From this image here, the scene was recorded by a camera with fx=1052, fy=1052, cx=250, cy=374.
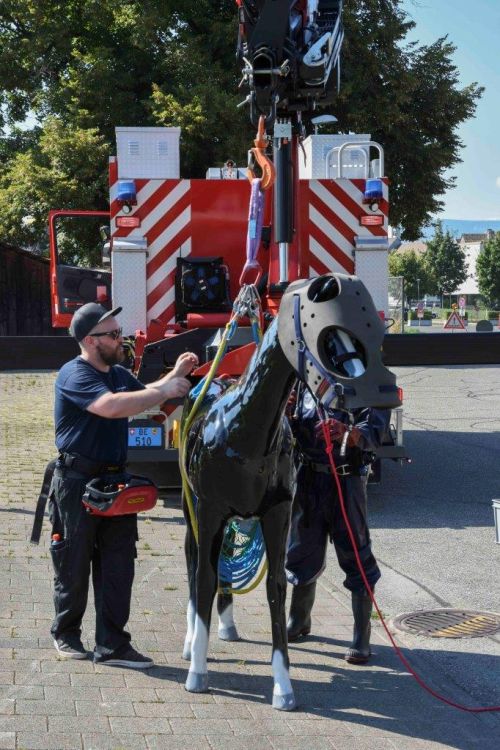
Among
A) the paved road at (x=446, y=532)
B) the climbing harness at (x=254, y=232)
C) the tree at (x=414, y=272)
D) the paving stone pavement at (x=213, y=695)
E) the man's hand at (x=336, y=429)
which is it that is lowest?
the paved road at (x=446, y=532)

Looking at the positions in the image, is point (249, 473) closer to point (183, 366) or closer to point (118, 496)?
point (183, 366)

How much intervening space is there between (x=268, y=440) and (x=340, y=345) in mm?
786

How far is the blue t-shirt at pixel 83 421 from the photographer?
5.45 meters

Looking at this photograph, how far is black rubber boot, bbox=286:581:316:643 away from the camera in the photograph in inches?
234

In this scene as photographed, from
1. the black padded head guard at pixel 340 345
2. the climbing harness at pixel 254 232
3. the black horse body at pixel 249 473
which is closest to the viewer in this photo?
the black padded head guard at pixel 340 345

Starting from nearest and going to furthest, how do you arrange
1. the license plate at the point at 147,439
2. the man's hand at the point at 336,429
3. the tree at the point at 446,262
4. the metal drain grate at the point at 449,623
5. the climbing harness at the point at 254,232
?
1. the man's hand at the point at 336,429
2. the climbing harness at the point at 254,232
3. the metal drain grate at the point at 449,623
4. the license plate at the point at 147,439
5. the tree at the point at 446,262

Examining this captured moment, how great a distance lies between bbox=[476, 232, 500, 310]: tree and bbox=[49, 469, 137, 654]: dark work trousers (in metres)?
93.3

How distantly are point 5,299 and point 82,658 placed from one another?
79.8 ft

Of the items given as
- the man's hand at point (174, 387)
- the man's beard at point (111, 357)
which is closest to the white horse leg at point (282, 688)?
the man's hand at point (174, 387)

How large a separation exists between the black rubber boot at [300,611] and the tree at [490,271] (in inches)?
3649

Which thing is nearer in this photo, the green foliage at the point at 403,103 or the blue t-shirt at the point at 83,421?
the blue t-shirt at the point at 83,421

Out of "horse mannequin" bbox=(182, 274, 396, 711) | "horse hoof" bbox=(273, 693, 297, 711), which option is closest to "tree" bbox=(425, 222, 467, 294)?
"horse mannequin" bbox=(182, 274, 396, 711)

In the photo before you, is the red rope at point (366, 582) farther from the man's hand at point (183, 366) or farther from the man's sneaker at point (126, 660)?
the man's sneaker at point (126, 660)

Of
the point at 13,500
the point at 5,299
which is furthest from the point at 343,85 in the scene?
the point at 13,500
